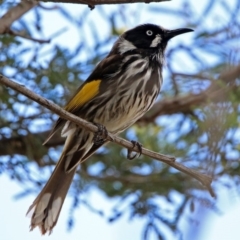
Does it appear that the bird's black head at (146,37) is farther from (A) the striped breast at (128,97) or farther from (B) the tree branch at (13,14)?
(B) the tree branch at (13,14)

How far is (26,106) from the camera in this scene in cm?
451

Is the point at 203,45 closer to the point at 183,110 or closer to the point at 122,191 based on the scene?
the point at 183,110

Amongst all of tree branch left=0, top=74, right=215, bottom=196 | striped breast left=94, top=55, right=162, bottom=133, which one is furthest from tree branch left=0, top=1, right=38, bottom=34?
tree branch left=0, top=74, right=215, bottom=196

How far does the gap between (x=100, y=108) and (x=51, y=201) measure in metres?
0.66

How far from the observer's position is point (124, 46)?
457 centimetres

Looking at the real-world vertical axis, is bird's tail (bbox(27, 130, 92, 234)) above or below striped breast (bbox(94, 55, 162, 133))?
below

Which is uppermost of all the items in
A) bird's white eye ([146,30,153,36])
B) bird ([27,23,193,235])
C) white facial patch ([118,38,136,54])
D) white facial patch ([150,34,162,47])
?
bird's white eye ([146,30,153,36])

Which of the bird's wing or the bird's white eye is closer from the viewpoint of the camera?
the bird's wing

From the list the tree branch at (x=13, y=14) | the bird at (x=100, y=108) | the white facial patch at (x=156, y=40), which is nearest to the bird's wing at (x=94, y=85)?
the bird at (x=100, y=108)

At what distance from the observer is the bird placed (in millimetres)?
4137

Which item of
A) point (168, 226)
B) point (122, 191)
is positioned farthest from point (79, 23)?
point (168, 226)

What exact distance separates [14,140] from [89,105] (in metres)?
0.71

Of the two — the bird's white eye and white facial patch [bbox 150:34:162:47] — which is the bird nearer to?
white facial patch [bbox 150:34:162:47]

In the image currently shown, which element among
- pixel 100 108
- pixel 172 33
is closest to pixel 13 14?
pixel 100 108
